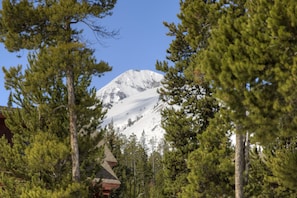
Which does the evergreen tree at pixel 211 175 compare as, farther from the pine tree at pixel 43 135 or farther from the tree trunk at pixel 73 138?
the tree trunk at pixel 73 138

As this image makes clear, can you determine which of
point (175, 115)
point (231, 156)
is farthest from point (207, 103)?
point (231, 156)

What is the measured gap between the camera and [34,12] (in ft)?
44.3

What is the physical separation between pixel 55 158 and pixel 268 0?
791 centimetres

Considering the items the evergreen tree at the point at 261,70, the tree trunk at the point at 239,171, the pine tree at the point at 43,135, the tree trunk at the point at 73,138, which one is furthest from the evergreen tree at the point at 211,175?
the evergreen tree at the point at 261,70

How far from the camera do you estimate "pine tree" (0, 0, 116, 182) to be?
13.2m

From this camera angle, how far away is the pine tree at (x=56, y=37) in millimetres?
13250

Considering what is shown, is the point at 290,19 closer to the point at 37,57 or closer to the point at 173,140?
the point at 37,57

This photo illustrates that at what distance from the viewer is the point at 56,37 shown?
13.8m

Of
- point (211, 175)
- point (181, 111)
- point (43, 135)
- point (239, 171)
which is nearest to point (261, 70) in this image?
point (239, 171)

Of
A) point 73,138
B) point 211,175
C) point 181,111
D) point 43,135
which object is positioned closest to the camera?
point 43,135

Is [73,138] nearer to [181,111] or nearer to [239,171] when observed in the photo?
[239,171]

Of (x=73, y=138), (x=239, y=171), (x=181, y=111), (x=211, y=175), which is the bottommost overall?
(x=211, y=175)

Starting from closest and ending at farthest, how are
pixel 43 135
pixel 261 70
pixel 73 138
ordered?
pixel 261 70
pixel 43 135
pixel 73 138

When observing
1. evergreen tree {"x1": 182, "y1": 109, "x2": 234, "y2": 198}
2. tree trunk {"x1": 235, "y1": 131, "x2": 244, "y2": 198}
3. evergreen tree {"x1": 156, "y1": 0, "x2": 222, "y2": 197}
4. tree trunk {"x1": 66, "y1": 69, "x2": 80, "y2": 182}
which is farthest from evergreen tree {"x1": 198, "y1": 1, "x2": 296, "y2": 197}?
evergreen tree {"x1": 156, "y1": 0, "x2": 222, "y2": 197}
